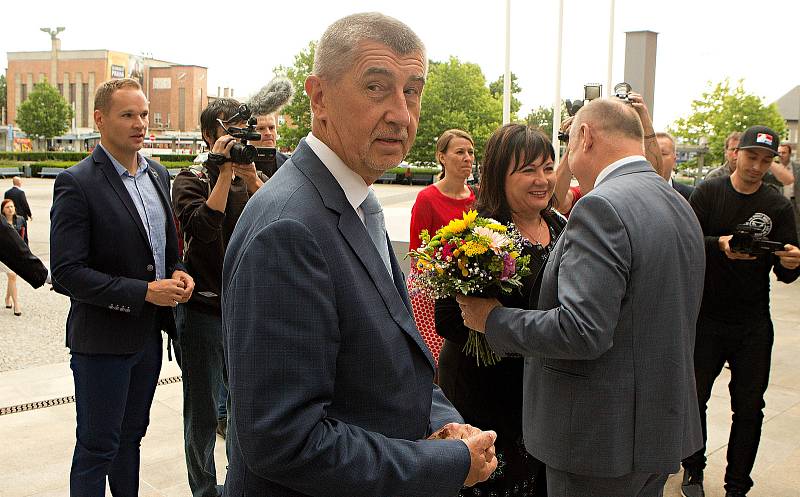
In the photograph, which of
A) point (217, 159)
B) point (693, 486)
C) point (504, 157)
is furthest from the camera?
point (693, 486)

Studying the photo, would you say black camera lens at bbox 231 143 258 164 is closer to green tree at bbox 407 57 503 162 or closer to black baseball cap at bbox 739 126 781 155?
black baseball cap at bbox 739 126 781 155

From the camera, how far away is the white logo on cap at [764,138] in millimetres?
4461

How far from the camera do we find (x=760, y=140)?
14.7ft

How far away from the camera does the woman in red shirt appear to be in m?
5.20

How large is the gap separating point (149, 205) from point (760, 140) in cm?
353

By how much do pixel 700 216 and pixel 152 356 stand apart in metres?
3.40

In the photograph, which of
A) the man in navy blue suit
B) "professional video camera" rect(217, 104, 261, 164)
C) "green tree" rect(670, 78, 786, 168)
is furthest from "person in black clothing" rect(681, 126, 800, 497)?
"green tree" rect(670, 78, 786, 168)

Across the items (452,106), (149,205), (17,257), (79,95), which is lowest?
(17,257)

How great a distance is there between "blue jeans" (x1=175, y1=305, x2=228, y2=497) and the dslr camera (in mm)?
2967

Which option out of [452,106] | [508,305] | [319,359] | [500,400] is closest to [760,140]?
[508,305]

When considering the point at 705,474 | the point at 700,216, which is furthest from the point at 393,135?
the point at 705,474

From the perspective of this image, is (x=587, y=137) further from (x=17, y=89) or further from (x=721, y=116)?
(x=17, y=89)

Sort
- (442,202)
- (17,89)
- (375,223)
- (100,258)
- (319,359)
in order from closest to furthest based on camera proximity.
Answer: (319,359), (375,223), (100,258), (442,202), (17,89)

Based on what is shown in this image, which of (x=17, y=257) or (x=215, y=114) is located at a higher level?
(x=215, y=114)
